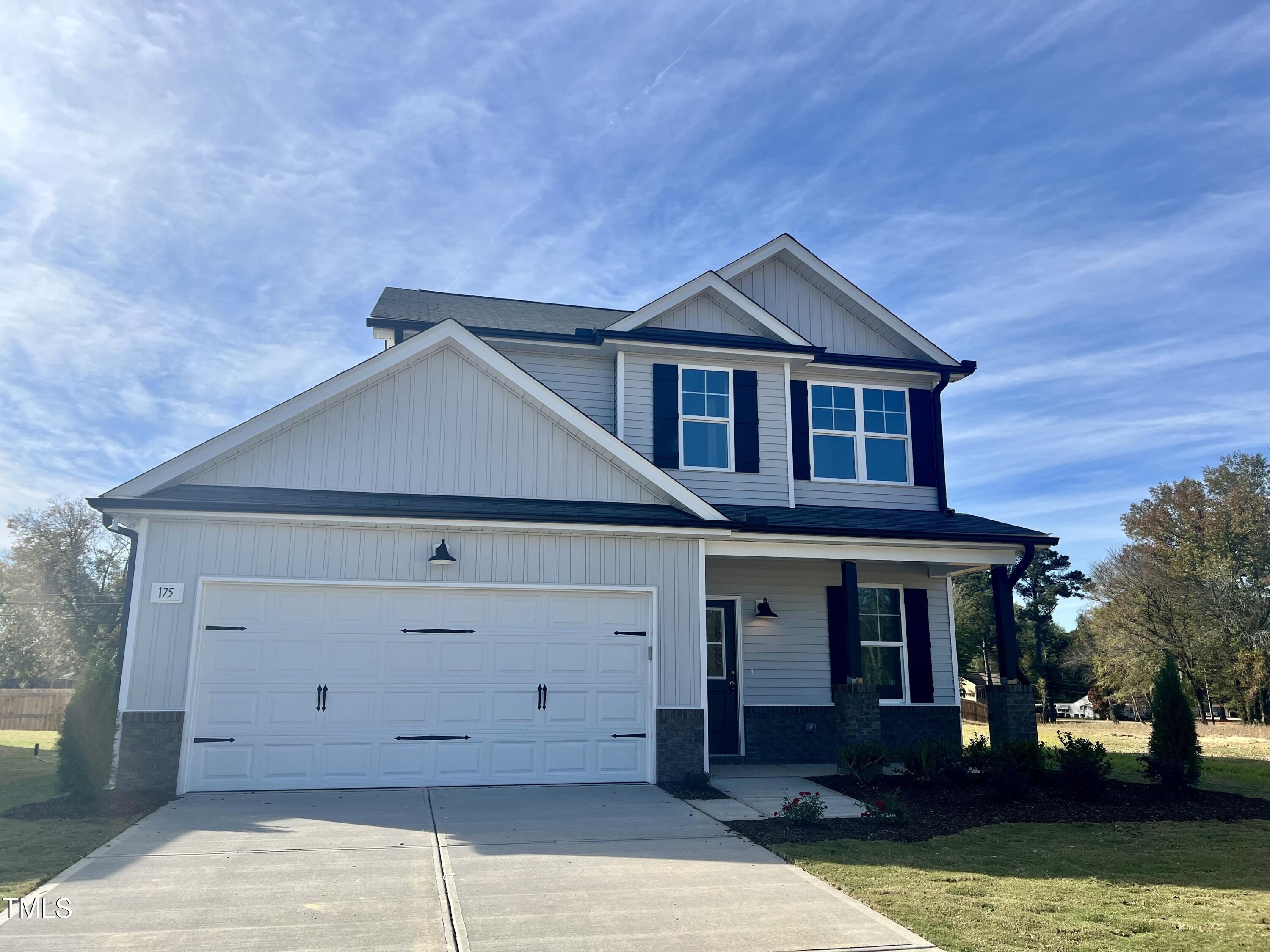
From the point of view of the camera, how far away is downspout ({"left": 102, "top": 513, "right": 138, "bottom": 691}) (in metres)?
9.40

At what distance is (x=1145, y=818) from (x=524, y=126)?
11561mm

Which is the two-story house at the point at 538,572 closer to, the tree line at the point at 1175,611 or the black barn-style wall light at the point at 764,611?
the black barn-style wall light at the point at 764,611

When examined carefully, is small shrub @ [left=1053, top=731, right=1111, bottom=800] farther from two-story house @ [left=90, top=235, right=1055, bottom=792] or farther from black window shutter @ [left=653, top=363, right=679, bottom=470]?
black window shutter @ [left=653, top=363, right=679, bottom=470]

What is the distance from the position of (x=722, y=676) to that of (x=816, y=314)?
6.21 meters

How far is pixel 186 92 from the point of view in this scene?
38.2ft

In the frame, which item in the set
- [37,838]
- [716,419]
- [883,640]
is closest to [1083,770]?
[883,640]

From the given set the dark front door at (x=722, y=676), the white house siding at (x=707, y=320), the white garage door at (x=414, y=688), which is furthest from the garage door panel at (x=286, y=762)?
the white house siding at (x=707, y=320)

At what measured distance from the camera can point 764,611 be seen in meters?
13.4

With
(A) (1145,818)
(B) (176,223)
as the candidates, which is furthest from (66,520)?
(A) (1145,818)

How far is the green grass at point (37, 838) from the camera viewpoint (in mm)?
6109

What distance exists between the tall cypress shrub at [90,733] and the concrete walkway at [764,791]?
6.04 metres

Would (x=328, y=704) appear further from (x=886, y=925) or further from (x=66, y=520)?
(x=66, y=520)

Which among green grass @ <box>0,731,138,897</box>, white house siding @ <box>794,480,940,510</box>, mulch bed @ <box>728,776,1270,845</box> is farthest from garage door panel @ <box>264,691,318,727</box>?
white house siding @ <box>794,480,940,510</box>

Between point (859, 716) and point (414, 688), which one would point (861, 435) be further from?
point (414, 688)
